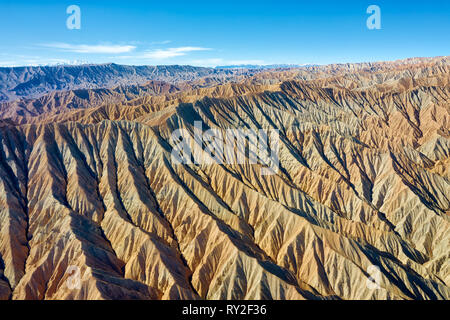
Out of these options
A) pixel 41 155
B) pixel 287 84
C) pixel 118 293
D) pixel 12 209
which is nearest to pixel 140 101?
pixel 287 84

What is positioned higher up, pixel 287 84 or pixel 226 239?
pixel 287 84

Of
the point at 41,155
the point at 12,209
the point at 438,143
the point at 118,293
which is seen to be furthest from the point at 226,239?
the point at 438,143

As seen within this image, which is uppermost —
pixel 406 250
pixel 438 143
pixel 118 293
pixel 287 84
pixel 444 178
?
pixel 287 84

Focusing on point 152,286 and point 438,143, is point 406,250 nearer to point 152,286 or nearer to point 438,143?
point 152,286

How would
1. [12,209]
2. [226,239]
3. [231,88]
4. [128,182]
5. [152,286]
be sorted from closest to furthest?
1. [152,286]
2. [226,239]
3. [12,209]
4. [128,182]
5. [231,88]

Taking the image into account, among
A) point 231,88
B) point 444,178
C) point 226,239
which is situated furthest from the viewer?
point 231,88

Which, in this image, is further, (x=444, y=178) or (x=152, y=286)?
(x=444, y=178)

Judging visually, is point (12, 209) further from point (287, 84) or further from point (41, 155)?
point (287, 84)
